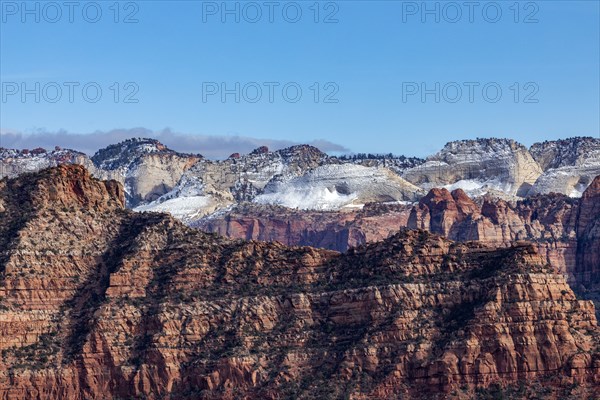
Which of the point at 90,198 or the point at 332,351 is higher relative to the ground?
the point at 90,198

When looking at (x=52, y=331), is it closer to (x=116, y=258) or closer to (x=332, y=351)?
(x=116, y=258)

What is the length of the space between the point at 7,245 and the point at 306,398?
25589 mm

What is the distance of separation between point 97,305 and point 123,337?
135 inches

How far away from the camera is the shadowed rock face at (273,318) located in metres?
151

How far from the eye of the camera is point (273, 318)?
158250mm

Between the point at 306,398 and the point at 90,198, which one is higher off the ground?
the point at 90,198

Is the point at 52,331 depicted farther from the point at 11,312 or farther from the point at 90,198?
the point at 90,198

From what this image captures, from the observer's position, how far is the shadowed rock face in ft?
495

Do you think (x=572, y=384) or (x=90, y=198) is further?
(x=90, y=198)

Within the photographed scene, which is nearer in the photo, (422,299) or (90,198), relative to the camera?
(422,299)

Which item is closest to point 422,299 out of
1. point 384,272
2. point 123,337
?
point 384,272

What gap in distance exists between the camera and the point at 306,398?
495 ft

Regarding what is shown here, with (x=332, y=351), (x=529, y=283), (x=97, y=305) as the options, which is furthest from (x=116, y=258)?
(x=529, y=283)

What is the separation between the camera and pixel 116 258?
164m
